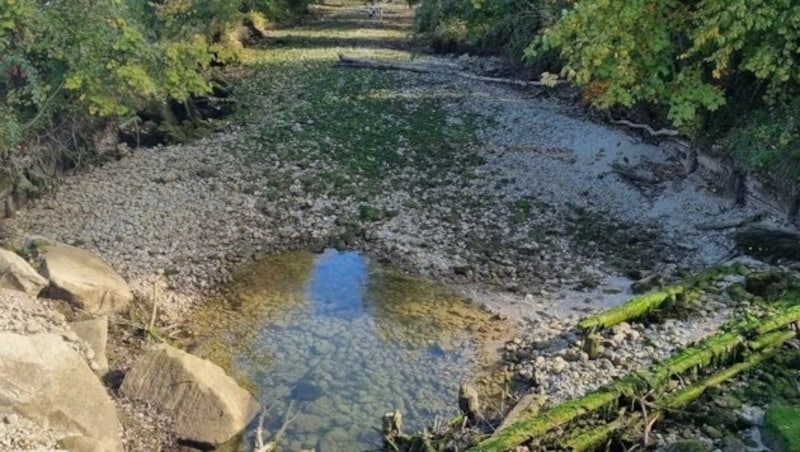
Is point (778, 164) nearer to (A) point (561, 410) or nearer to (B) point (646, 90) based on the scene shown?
(B) point (646, 90)

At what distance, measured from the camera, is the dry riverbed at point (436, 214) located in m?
14.6

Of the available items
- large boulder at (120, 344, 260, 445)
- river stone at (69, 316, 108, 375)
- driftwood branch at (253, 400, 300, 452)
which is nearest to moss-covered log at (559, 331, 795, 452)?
driftwood branch at (253, 400, 300, 452)

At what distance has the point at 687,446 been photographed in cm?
937

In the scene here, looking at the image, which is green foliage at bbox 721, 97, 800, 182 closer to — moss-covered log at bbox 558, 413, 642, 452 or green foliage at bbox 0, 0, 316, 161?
moss-covered log at bbox 558, 413, 642, 452

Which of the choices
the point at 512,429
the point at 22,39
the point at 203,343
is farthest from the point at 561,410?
the point at 22,39

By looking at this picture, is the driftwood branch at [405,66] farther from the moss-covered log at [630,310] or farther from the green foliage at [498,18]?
the moss-covered log at [630,310]

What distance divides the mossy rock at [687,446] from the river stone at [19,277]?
1092 cm

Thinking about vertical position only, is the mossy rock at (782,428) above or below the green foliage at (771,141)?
below

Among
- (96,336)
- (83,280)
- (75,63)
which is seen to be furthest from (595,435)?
(75,63)

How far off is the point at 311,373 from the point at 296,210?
7143 mm

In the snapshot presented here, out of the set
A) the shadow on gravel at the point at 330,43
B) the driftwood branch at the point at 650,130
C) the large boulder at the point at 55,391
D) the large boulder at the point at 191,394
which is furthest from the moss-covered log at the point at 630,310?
the shadow on gravel at the point at 330,43

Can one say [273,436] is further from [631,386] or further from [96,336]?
[631,386]

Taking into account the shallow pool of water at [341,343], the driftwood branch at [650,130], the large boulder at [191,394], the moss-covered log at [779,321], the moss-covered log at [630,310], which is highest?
the driftwood branch at [650,130]

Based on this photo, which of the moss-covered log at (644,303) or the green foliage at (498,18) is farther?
the green foliage at (498,18)
